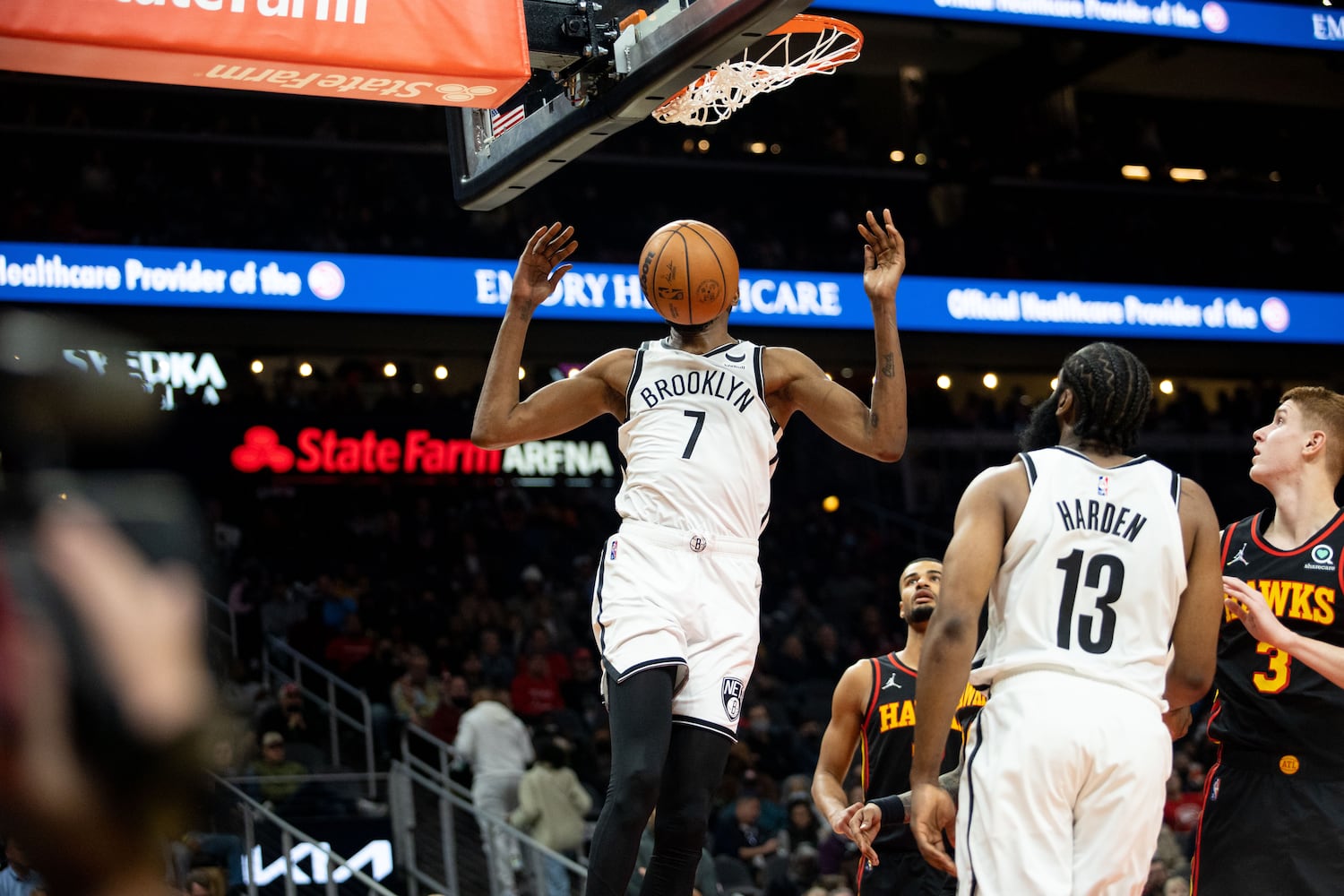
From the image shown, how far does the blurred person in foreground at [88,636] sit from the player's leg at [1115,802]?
7.20 feet

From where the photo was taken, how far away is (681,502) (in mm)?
4227

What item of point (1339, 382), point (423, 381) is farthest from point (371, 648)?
point (1339, 382)

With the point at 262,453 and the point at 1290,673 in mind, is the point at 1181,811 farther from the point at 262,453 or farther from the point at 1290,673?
the point at 262,453

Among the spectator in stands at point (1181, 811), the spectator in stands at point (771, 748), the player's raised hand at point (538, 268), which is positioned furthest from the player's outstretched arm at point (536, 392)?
the spectator in stands at point (1181, 811)

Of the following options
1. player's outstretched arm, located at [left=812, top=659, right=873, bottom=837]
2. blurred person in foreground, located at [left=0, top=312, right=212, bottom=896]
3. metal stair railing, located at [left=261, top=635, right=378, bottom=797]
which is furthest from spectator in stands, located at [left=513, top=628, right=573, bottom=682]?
blurred person in foreground, located at [left=0, top=312, right=212, bottom=896]

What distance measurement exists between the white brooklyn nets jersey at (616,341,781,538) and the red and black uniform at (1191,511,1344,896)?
1.67 m

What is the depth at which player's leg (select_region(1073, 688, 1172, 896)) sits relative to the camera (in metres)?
3.45

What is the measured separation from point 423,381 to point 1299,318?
11399 mm

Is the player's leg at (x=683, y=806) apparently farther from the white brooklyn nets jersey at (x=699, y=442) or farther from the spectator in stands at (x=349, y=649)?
the spectator in stands at (x=349, y=649)

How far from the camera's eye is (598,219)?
64.7ft

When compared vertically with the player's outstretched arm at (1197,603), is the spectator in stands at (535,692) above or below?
below

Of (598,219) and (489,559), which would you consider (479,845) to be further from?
(598,219)

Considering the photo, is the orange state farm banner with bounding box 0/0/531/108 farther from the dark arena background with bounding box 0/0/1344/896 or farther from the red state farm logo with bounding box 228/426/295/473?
the red state farm logo with bounding box 228/426/295/473

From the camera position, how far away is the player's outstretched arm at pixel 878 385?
4.23m
